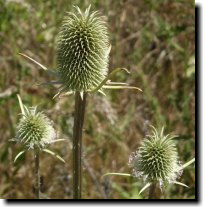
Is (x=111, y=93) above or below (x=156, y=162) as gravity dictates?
above

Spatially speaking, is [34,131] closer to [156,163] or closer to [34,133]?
[34,133]

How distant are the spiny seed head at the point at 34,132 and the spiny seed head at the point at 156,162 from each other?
0.51 meters

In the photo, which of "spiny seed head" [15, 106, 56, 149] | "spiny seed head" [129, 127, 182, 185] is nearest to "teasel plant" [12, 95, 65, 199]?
"spiny seed head" [15, 106, 56, 149]

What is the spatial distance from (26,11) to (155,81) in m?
1.42

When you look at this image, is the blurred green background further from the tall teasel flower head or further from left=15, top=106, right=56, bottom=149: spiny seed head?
the tall teasel flower head

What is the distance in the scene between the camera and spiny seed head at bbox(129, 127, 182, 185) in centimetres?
232

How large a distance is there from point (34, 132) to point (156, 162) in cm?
71

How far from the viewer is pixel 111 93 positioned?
14.1 feet

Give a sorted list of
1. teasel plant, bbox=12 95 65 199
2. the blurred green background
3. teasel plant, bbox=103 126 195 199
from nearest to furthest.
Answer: teasel plant, bbox=103 126 195 199 → teasel plant, bbox=12 95 65 199 → the blurred green background

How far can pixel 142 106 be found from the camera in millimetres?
4234

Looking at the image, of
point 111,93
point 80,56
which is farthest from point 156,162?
point 111,93

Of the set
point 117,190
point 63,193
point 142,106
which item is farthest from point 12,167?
point 142,106

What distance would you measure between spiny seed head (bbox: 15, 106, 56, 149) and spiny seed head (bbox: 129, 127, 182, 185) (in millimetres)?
508

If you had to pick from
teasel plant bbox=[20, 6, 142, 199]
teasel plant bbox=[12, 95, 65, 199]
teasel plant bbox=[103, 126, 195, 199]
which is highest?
teasel plant bbox=[20, 6, 142, 199]
